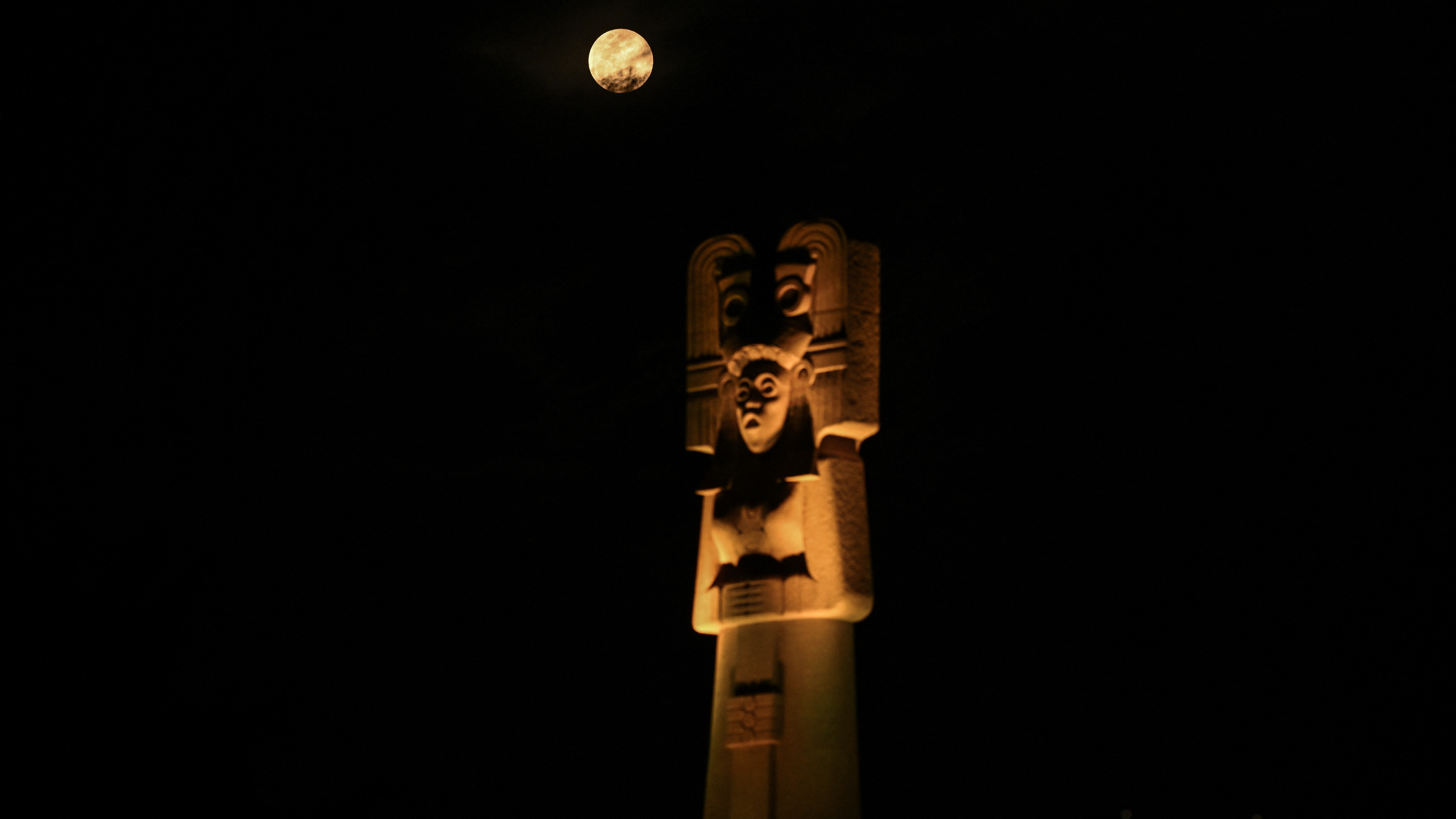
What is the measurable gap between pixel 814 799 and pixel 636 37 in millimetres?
5091

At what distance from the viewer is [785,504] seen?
782 cm

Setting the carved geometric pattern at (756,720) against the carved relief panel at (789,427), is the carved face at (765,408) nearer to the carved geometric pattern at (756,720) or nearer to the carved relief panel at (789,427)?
the carved relief panel at (789,427)

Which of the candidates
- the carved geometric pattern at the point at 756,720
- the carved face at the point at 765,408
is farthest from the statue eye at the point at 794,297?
the carved geometric pattern at the point at 756,720

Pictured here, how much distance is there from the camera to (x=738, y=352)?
8211mm

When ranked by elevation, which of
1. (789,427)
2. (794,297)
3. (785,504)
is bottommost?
(785,504)

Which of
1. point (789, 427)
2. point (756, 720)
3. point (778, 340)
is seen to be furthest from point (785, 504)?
point (756, 720)

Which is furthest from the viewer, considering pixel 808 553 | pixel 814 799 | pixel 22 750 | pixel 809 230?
pixel 22 750

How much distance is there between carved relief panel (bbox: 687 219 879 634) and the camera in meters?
7.72

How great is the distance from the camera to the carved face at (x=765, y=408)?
8039 mm

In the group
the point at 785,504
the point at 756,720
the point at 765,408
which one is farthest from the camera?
the point at 765,408

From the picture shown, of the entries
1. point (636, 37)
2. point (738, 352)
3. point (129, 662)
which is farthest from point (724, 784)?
point (129, 662)

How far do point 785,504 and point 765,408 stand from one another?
54 centimetres

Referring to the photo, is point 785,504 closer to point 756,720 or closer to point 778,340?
point 778,340

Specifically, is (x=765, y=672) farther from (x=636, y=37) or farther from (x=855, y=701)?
(x=636, y=37)
